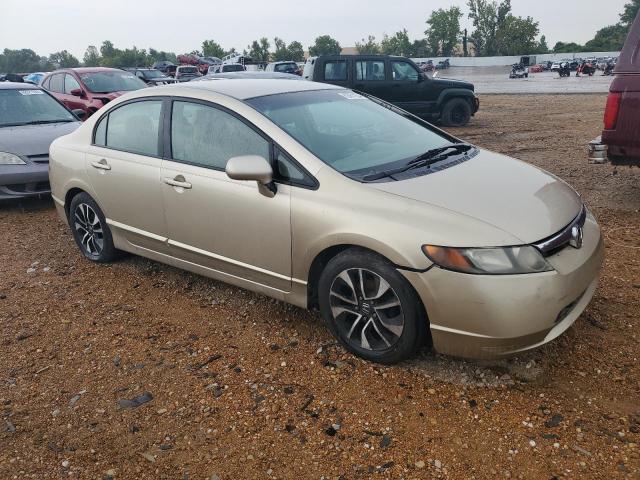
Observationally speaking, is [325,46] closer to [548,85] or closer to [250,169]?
[548,85]

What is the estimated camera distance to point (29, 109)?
802cm

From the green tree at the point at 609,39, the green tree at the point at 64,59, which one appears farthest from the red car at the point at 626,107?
the green tree at the point at 64,59

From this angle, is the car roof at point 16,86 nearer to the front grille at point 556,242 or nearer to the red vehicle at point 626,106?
the red vehicle at point 626,106

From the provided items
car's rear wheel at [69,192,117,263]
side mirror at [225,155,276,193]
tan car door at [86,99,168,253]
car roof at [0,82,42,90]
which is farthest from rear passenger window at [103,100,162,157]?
car roof at [0,82,42,90]

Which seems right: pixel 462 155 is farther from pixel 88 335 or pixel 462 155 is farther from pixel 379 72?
pixel 379 72

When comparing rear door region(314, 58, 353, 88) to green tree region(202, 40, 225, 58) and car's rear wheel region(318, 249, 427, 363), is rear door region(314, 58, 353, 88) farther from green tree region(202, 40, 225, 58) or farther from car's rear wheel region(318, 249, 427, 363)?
green tree region(202, 40, 225, 58)

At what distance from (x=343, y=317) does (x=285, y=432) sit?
0.79m

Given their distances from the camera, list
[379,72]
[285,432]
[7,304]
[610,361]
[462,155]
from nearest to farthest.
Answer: [285,432]
[610,361]
[462,155]
[7,304]
[379,72]

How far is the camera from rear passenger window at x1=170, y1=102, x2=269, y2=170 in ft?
11.7

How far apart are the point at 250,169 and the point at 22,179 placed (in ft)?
15.7

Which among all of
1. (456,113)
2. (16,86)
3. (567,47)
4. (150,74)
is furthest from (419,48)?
(16,86)

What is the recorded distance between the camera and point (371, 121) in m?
4.00

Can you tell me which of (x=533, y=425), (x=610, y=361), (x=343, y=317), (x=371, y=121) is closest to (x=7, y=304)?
(x=343, y=317)

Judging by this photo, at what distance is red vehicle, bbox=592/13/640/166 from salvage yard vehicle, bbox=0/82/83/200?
6350 mm
